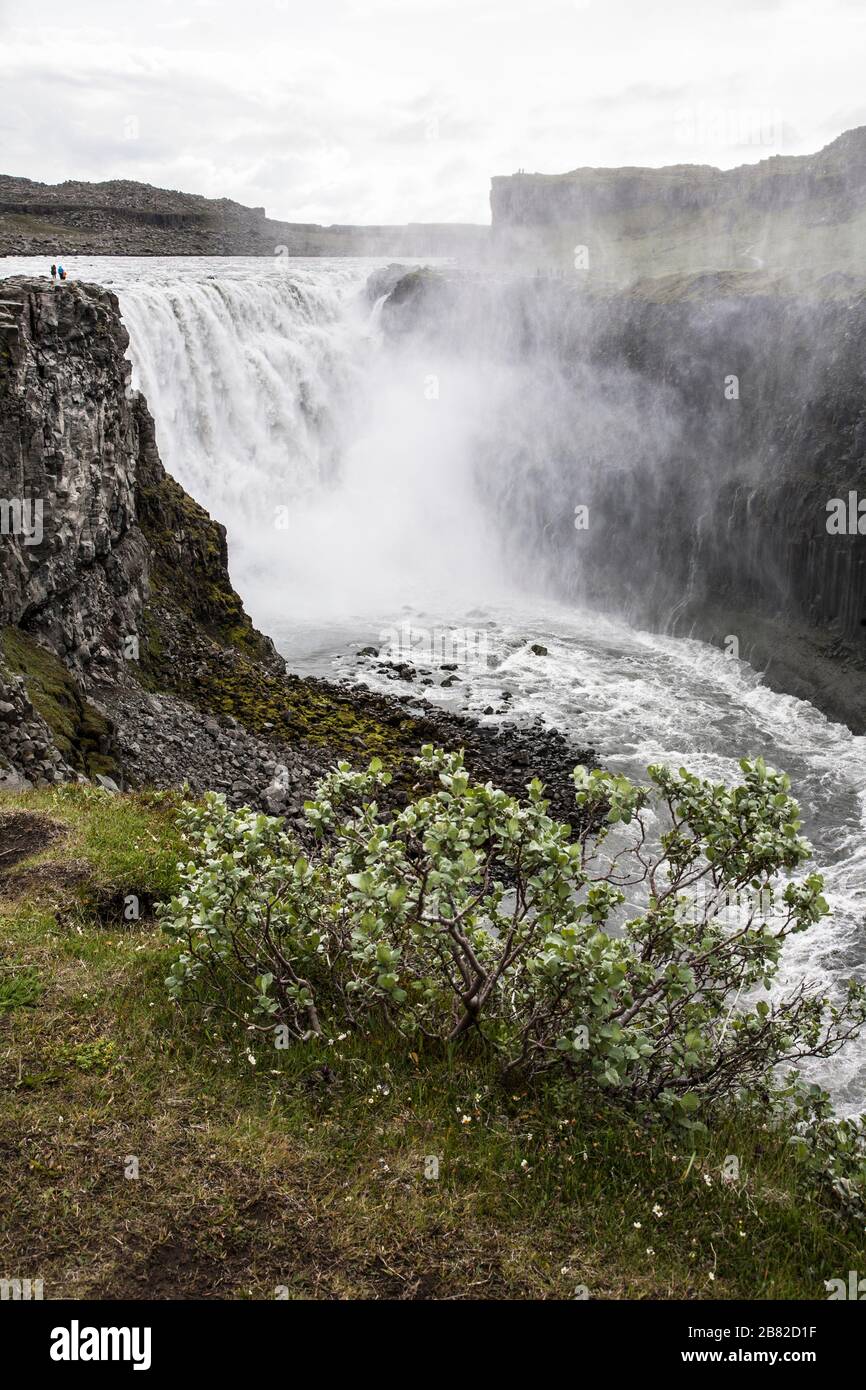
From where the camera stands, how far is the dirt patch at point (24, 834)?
1046cm

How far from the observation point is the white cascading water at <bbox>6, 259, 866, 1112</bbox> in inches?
1052

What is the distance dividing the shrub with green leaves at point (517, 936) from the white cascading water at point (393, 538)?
851 cm

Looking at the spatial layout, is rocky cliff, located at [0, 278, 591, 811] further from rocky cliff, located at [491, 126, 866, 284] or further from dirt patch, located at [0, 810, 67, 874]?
rocky cliff, located at [491, 126, 866, 284]

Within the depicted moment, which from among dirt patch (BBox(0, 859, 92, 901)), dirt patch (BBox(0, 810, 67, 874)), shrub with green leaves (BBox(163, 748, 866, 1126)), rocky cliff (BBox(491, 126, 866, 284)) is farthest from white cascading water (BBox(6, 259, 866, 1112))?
Answer: rocky cliff (BBox(491, 126, 866, 284))

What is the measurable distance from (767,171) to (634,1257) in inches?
2789

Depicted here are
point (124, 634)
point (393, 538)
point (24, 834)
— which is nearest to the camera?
point (24, 834)

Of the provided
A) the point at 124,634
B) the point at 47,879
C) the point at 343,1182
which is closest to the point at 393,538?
the point at 124,634

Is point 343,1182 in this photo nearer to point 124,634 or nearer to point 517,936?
point 517,936

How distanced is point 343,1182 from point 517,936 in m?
2.15

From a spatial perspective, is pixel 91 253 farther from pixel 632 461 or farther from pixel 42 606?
pixel 42 606

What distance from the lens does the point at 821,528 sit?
32.4m

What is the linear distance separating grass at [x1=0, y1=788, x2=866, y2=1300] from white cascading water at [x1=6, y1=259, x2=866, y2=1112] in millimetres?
9069

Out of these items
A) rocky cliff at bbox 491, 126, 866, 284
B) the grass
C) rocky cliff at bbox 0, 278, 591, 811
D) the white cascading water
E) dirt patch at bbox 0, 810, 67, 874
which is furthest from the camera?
rocky cliff at bbox 491, 126, 866, 284

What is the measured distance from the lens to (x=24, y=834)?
35.6ft
